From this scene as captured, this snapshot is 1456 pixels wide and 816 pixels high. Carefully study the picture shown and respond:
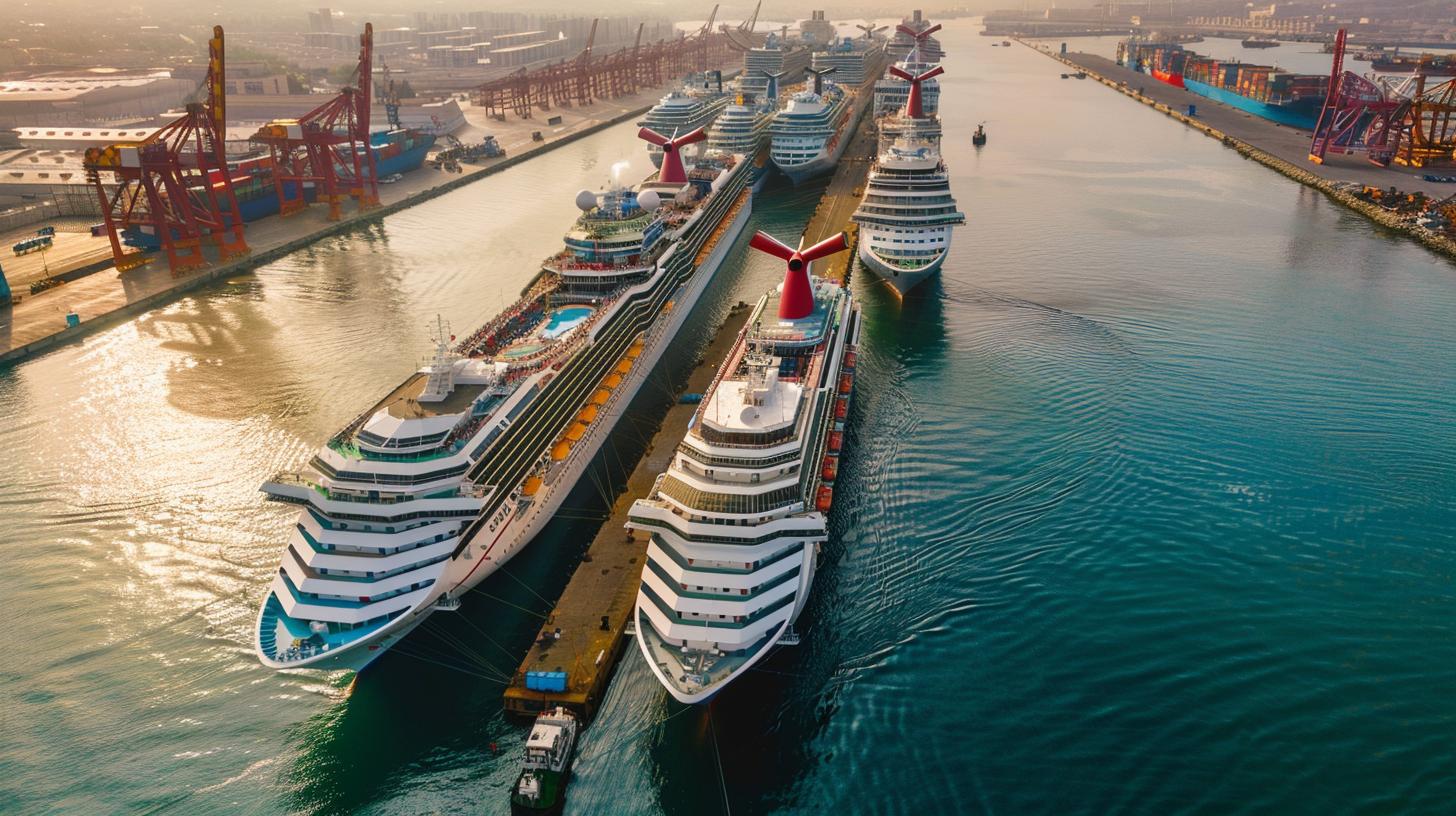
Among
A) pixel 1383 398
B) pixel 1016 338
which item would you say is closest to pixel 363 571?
pixel 1016 338

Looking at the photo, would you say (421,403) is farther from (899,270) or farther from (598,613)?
(899,270)

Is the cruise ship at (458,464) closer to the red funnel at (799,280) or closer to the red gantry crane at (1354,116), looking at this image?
the red funnel at (799,280)

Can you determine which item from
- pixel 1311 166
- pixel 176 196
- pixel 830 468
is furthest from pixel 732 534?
Answer: pixel 1311 166

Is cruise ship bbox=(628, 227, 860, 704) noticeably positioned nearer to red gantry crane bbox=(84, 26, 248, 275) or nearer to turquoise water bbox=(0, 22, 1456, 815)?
turquoise water bbox=(0, 22, 1456, 815)

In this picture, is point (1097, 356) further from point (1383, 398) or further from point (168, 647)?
point (168, 647)

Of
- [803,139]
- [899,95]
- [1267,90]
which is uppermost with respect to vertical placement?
[1267,90]

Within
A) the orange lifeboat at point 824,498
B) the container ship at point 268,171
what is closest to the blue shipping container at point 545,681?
the orange lifeboat at point 824,498

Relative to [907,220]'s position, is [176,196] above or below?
above
